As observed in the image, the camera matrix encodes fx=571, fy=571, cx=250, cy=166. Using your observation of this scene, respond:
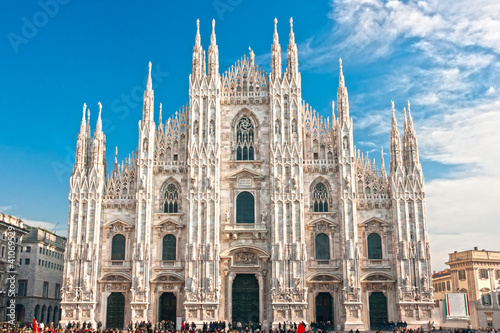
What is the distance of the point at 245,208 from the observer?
47.2m

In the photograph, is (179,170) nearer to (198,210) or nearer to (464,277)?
(198,210)

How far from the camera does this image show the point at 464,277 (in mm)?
68625

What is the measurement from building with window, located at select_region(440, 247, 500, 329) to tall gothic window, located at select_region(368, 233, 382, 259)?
26265mm

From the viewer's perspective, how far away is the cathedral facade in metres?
44.6

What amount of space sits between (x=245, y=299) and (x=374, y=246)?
36.8 ft

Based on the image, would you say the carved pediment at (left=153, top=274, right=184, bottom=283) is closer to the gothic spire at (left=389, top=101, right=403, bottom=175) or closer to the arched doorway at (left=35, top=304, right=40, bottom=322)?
the gothic spire at (left=389, top=101, right=403, bottom=175)

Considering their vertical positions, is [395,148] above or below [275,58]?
below

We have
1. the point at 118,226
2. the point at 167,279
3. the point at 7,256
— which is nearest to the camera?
the point at 167,279

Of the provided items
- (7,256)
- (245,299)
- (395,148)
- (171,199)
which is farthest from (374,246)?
(7,256)

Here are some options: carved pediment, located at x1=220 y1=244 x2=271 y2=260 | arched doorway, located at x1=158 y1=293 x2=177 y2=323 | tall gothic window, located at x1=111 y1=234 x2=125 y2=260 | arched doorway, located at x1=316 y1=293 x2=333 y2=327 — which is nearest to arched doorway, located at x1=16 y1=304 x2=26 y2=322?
tall gothic window, located at x1=111 y1=234 x2=125 y2=260

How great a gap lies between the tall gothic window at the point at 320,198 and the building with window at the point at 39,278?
3543cm

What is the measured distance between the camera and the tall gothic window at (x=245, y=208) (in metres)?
46.9

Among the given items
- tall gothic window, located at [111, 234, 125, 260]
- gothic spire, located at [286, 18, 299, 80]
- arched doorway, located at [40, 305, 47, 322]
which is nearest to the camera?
tall gothic window, located at [111, 234, 125, 260]

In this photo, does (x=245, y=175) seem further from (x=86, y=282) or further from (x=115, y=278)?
(x=86, y=282)
